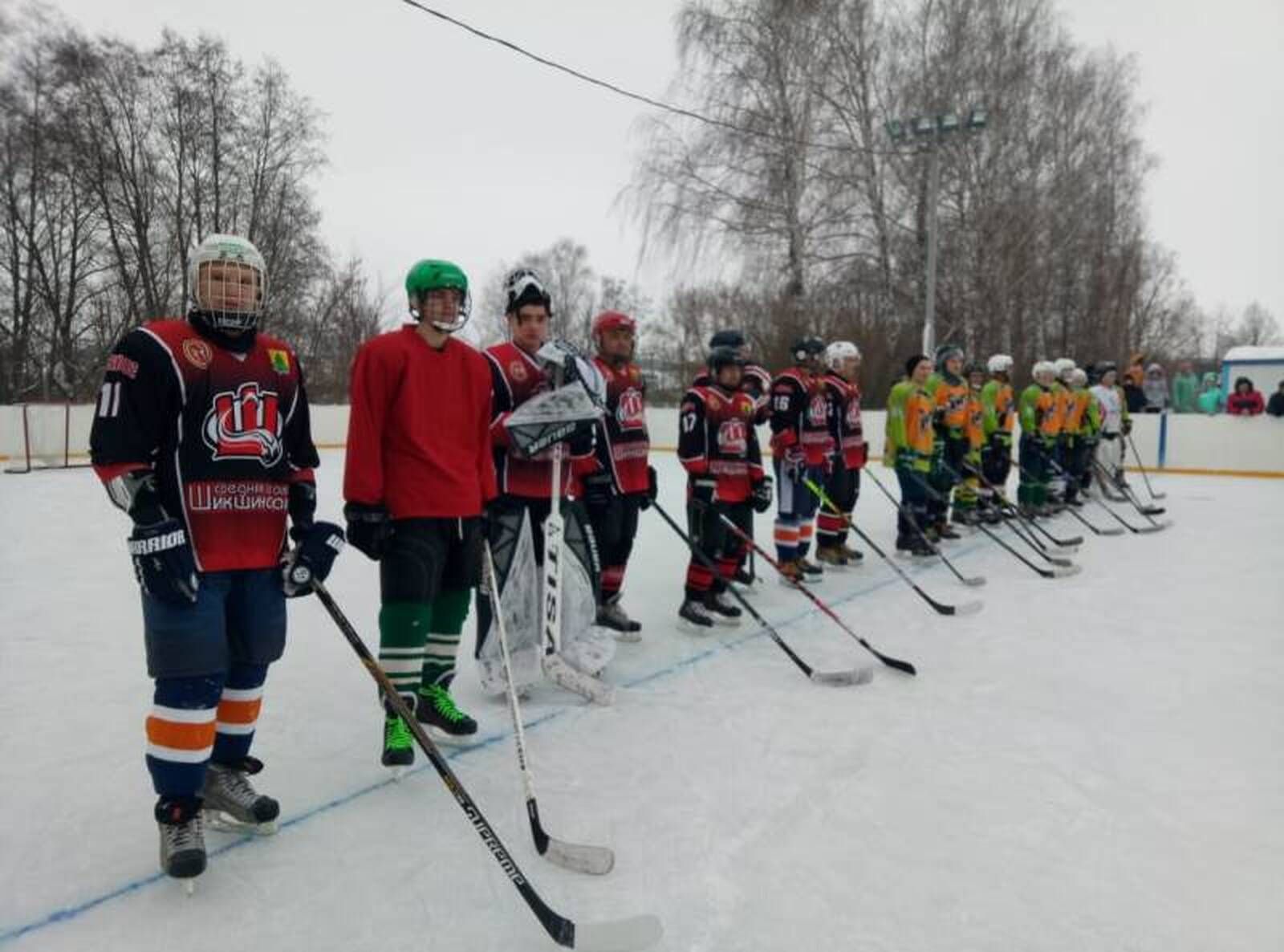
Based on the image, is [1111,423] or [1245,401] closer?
[1111,423]

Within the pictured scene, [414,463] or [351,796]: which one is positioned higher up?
[414,463]

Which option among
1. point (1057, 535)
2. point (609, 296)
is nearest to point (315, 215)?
point (609, 296)

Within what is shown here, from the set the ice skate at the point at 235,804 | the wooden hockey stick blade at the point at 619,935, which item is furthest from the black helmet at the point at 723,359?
the wooden hockey stick blade at the point at 619,935

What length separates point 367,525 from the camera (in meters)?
2.41

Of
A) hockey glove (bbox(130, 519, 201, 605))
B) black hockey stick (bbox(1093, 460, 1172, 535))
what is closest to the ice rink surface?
hockey glove (bbox(130, 519, 201, 605))

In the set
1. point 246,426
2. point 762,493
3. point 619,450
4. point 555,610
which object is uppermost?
point 246,426

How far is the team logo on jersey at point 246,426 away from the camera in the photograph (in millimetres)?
1988

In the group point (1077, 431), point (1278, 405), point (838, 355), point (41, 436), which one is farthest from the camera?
point (41, 436)

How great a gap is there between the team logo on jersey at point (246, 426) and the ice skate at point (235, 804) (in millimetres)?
780

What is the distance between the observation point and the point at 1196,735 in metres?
2.92

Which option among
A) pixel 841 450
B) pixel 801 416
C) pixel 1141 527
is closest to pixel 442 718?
pixel 801 416

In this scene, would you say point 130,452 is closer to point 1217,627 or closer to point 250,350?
point 250,350

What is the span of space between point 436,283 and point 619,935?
1.75m

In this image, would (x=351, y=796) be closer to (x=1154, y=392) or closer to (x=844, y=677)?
(x=844, y=677)
